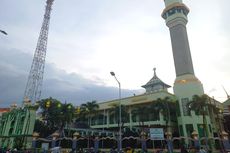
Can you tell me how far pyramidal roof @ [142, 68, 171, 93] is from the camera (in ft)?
246

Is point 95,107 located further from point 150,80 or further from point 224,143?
point 224,143

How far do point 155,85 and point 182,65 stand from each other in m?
17.6

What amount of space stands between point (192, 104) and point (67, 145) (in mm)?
30698

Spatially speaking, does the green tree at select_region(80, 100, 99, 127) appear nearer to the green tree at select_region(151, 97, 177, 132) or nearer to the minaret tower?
the green tree at select_region(151, 97, 177, 132)

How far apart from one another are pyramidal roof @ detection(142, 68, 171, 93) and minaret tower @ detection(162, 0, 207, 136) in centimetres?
1497

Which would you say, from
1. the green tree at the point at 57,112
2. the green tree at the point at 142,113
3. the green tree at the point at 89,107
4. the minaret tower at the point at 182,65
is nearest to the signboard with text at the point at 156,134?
the green tree at the point at 142,113

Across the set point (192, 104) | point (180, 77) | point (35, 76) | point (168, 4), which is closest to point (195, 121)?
point (192, 104)

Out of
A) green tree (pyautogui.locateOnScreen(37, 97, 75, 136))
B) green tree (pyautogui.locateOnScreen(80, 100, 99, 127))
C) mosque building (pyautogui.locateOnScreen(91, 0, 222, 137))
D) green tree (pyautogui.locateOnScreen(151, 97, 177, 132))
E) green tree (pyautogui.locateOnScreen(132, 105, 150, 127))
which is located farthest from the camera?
green tree (pyautogui.locateOnScreen(80, 100, 99, 127))

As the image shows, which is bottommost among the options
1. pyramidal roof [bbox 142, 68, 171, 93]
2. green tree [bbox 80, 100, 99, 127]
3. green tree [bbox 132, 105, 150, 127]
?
green tree [bbox 132, 105, 150, 127]

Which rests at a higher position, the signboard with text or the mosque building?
the mosque building

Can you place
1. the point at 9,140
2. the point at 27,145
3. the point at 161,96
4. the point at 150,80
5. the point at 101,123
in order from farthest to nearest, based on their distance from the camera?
1. the point at 150,80
2. the point at 101,123
3. the point at 161,96
4. the point at 9,140
5. the point at 27,145

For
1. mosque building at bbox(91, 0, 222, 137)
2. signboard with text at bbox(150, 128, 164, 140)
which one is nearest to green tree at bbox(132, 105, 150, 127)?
mosque building at bbox(91, 0, 222, 137)

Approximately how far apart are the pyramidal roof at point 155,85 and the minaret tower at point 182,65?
14967 mm

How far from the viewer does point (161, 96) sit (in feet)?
185
